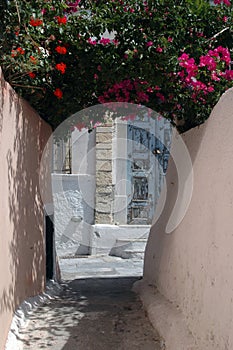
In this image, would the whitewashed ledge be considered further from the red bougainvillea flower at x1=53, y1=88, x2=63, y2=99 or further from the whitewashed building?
the whitewashed building

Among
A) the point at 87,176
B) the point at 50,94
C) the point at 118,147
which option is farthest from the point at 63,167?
the point at 50,94

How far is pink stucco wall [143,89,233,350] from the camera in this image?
3129mm

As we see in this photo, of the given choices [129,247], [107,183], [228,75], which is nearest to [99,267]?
[129,247]

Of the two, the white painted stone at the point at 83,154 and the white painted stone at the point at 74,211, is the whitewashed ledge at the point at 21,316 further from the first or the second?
the white painted stone at the point at 83,154

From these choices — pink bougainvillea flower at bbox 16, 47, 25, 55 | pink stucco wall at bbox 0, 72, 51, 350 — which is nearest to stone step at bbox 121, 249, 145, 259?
pink stucco wall at bbox 0, 72, 51, 350

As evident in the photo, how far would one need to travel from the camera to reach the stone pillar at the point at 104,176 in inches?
476

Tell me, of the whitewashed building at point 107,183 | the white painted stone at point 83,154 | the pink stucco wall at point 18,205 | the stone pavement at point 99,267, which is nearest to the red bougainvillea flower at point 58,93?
the pink stucco wall at point 18,205

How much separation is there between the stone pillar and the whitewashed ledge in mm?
5719

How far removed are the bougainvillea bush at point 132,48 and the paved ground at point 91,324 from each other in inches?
92.5

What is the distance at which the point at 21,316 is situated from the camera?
4559 mm

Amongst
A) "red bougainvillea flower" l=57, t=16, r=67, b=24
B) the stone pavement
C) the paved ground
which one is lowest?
the stone pavement

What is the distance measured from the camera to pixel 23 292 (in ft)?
15.9

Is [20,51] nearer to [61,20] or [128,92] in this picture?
[61,20]

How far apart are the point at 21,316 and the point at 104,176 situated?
303 inches
